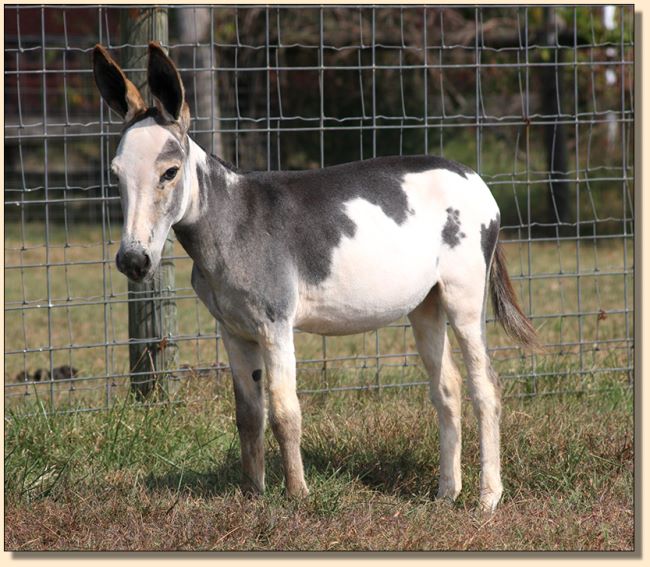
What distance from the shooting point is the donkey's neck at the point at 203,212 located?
12.9 feet

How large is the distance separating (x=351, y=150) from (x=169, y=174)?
9.79 meters

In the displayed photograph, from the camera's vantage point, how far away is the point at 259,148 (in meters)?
12.1

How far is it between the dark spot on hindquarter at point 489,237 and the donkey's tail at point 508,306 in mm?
227

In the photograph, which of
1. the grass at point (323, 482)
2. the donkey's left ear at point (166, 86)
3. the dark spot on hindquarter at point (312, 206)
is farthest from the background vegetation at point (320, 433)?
the donkey's left ear at point (166, 86)

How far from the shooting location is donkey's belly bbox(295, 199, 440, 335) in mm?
4117

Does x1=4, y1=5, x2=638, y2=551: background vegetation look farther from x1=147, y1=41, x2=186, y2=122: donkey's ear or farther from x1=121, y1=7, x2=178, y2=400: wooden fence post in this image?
x1=147, y1=41, x2=186, y2=122: donkey's ear

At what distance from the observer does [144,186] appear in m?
3.61

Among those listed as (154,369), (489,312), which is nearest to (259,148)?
(489,312)

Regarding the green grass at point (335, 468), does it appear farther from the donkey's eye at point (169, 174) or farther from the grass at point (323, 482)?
the donkey's eye at point (169, 174)

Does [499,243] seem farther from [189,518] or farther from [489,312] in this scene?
[489,312]

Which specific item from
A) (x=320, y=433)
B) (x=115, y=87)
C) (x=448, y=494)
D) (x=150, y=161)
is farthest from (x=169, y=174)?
(x=448, y=494)

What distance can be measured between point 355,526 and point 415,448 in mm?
925

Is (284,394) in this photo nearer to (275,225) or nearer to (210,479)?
(275,225)

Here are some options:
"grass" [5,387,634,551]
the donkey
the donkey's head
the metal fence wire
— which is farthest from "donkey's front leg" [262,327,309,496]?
the metal fence wire
